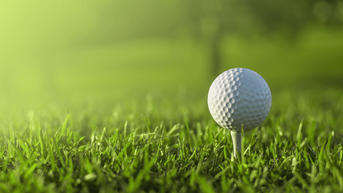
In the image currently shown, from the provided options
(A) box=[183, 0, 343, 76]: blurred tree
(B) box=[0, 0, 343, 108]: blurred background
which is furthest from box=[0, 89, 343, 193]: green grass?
(A) box=[183, 0, 343, 76]: blurred tree

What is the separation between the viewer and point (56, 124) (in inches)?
106

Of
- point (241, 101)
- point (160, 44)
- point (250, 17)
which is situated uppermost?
point (250, 17)

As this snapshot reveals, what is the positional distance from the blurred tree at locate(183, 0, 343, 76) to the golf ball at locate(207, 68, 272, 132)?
5.55 m

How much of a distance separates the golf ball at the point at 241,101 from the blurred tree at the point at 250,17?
5553 millimetres

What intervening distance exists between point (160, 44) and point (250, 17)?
3.22 meters

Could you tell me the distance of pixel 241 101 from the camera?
5.47 feet

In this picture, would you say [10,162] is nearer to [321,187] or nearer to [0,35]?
[321,187]

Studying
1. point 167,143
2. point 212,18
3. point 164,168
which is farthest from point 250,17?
point 164,168

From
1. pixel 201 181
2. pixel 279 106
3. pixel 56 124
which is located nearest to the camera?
pixel 201 181

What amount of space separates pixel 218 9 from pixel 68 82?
5623 millimetres

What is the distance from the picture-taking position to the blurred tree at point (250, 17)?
6289 millimetres

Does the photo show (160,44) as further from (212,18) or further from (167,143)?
(167,143)

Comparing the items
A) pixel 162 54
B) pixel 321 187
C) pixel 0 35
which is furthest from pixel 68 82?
pixel 321 187

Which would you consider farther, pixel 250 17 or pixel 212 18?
pixel 212 18
